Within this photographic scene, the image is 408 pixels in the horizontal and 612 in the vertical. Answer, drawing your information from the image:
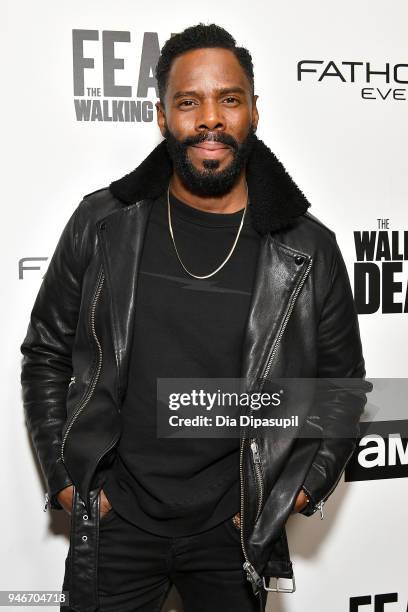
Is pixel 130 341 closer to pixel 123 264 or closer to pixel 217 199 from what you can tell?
pixel 123 264

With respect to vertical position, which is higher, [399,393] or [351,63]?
[351,63]

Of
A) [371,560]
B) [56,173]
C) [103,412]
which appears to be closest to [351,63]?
[56,173]

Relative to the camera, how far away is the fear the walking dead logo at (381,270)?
228 centimetres

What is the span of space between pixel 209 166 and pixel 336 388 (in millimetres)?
661

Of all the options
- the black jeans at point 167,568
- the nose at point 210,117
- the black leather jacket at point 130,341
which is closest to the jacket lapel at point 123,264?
the black leather jacket at point 130,341

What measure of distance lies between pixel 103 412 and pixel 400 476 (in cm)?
124

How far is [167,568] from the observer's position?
1.64 m

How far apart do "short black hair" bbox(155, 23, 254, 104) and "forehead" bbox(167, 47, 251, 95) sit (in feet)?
0.05

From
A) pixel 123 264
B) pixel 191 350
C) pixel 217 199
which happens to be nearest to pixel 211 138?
pixel 217 199

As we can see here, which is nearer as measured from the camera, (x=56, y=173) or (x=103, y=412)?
(x=103, y=412)

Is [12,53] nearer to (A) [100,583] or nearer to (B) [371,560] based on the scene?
(A) [100,583]

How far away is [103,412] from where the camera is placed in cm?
163

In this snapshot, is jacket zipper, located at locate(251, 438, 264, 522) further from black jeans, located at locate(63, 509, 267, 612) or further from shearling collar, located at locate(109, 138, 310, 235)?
shearling collar, located at locate(109, 138, 310, 235)

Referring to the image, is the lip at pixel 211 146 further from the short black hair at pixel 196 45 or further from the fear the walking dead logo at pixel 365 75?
the fear the walking dead logo at pixel 365 75
